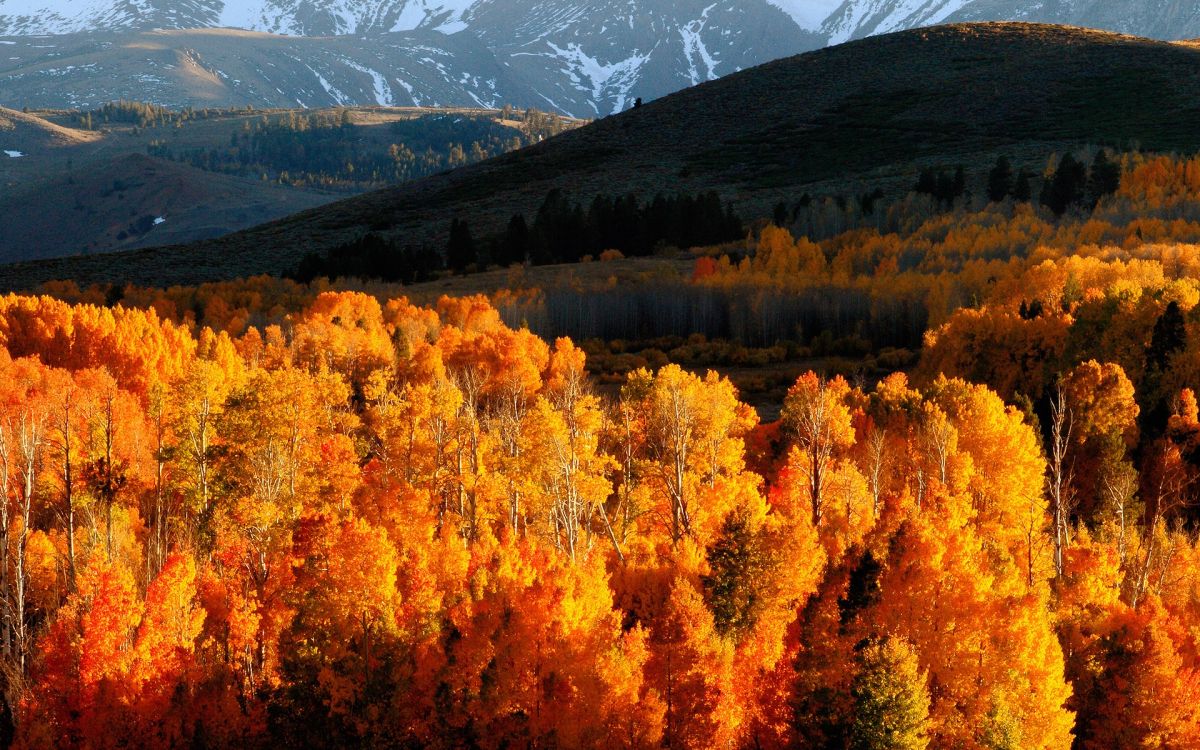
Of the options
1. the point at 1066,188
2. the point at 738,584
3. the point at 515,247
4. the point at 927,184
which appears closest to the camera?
the point at 738,584

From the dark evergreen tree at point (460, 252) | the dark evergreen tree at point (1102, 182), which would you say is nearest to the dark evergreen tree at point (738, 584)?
the dark evergreen tree at point (460, 252)

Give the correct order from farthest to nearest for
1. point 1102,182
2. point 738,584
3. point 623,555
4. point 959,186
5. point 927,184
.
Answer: point 927,184 → point 959,186 → point 1102,182 → point 623,555 → point 738,584

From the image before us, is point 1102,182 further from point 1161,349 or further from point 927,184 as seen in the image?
point 1161,349

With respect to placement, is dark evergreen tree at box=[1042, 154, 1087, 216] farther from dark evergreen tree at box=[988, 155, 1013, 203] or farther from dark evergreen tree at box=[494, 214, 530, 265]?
dark evergreen tree at box=[494, 214, 530, 265]

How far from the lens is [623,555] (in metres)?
55.1

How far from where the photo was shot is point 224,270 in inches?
7116

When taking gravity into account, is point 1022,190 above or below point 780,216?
above

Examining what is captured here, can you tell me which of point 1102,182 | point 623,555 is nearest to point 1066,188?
point 1102,182

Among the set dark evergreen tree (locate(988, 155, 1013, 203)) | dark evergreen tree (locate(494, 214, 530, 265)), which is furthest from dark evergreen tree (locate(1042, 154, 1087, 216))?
dark evergreen tree (locate(494, 214, 530, 265))

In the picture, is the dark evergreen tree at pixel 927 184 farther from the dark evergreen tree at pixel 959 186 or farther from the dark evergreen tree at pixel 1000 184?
the dark evergreen tree at pixel 1000 184

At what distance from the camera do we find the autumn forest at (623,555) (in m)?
47.6

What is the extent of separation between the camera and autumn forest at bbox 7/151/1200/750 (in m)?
47.6

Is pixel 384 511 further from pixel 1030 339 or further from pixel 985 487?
pixel 1030 339

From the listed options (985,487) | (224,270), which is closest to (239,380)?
(985,487)
